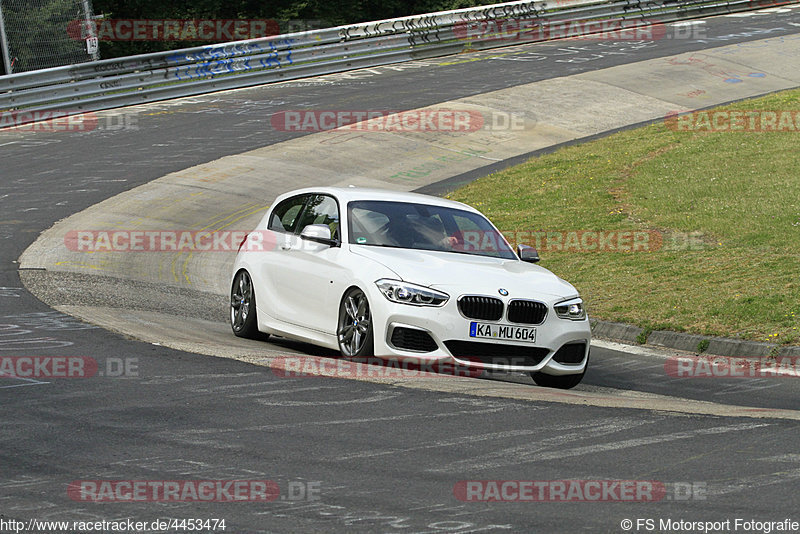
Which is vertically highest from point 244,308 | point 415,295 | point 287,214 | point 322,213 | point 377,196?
point 377,196

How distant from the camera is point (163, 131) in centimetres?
2706

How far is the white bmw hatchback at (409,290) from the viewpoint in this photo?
9.21 meters

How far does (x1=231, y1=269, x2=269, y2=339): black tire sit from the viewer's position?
1149 cm

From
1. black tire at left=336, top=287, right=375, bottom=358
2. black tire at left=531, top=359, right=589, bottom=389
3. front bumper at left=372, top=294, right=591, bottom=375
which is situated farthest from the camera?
black tire at left=531, top=359, right=589, bottom=389

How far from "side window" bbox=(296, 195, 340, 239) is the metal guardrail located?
18.2 meters

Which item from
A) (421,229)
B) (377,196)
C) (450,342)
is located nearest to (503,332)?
(450,342)

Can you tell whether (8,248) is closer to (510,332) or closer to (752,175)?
(510,332)

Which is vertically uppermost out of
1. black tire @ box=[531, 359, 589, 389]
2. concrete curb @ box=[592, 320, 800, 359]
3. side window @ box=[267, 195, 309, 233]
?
side window @ box=[267, 195, 309, 233]

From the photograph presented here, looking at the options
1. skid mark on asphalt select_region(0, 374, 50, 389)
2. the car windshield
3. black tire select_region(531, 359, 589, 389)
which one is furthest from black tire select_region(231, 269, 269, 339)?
skid mark on asphalt select_region(0, 374, 50, 389)

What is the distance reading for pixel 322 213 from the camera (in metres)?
11.0

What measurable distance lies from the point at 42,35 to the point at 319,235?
23.1m

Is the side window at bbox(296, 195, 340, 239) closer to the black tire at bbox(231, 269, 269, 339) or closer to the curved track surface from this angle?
the black tire at bbox(231, 269, 269, 339)

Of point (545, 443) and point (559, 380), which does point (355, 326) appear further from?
point (545, 443)

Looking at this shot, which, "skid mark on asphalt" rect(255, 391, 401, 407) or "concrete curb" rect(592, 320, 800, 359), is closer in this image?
"skid mark on asphalt" rect(255, 391, 401, 407)
